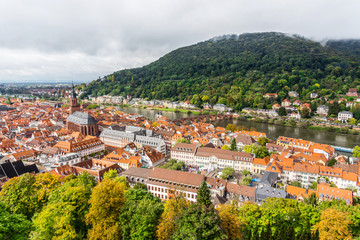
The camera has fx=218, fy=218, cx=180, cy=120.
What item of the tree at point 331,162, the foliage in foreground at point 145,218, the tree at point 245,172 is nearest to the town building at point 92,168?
the foliage in foreground at point 145,218

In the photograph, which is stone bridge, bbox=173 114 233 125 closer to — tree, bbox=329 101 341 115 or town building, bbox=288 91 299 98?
tree, bbox=329 101 341 115

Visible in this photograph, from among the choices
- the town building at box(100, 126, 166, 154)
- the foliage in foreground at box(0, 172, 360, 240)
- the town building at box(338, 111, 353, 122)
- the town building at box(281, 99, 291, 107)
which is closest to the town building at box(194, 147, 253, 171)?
the town building at box(100, 126, 166, 154)

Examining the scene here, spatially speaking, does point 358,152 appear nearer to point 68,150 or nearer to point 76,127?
point 68,150

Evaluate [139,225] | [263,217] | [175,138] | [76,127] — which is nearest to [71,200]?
[139,225]

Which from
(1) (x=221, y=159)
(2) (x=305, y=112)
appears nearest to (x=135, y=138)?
(1) (x=221, y=159)

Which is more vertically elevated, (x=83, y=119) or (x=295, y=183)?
(x=83, y=119)

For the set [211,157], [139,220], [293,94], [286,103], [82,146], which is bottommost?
[211,157]

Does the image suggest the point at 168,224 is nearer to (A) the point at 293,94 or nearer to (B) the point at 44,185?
(B) the point at 44,185
